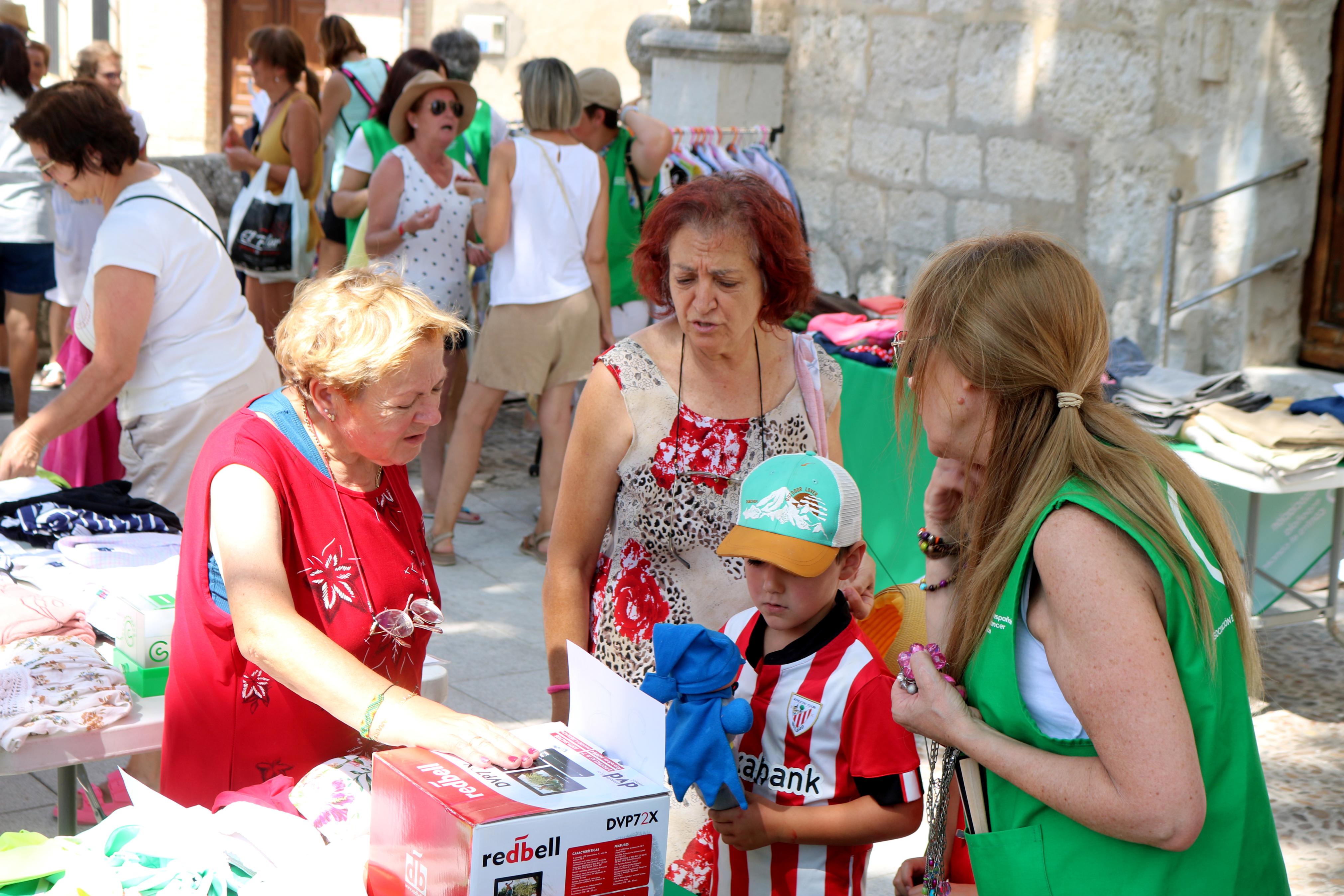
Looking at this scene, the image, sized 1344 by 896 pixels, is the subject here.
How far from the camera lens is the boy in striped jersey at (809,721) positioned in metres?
1.82

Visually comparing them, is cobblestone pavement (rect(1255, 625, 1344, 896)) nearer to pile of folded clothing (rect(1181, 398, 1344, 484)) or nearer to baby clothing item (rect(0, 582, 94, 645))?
pile of folded clothing (rect(1181, 398, 1344, 484))

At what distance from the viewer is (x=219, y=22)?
17.2m

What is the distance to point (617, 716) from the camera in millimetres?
1602

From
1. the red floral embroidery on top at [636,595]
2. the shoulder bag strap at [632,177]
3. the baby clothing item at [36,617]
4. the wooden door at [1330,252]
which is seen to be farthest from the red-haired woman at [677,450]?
the wooden door at [1330,252]

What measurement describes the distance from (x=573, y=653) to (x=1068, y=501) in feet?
2.19

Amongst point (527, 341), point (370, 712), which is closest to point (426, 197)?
point (527, 341)

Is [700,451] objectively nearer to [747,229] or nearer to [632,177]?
[747,229]

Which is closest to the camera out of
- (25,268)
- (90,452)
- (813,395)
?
(813,395)

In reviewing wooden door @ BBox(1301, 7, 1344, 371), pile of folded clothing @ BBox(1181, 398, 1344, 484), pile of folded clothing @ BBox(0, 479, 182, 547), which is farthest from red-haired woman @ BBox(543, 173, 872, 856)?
wooden door @ BBox(1301, 7, 1344, 371)

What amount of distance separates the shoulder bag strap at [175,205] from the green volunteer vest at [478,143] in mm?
2642

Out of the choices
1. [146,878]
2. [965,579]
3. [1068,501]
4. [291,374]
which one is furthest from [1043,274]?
[146,878]

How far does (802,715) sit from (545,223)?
144 inches

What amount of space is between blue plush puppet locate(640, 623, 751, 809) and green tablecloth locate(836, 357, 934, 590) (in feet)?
9.44

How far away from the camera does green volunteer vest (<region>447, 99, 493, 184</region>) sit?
19.9ft
